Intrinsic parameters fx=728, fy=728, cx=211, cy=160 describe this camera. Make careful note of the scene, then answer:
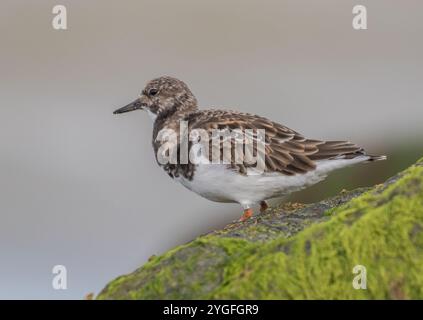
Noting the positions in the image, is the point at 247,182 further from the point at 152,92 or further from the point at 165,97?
the point at 152,92

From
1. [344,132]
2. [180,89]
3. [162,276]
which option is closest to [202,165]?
[180,89]

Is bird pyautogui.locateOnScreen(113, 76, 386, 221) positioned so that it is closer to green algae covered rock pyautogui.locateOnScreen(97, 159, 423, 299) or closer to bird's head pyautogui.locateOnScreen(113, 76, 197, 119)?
bird's head pyautogui.locateOnScreen(113, 76, 197, 119)

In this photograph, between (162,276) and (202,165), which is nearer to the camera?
(162,276)

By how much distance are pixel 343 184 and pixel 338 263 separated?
351 inches

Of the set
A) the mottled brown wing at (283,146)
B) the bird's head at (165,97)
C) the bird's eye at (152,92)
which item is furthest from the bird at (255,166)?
the bird's eye at (152,92)

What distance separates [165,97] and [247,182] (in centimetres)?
229

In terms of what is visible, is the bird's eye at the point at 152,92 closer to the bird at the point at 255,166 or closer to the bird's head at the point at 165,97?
the bird's head at the point at 165,97

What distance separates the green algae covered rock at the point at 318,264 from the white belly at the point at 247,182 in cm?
270

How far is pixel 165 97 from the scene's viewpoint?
1028cm

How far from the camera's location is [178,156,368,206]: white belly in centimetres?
860

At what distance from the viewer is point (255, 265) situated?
17.8ft
